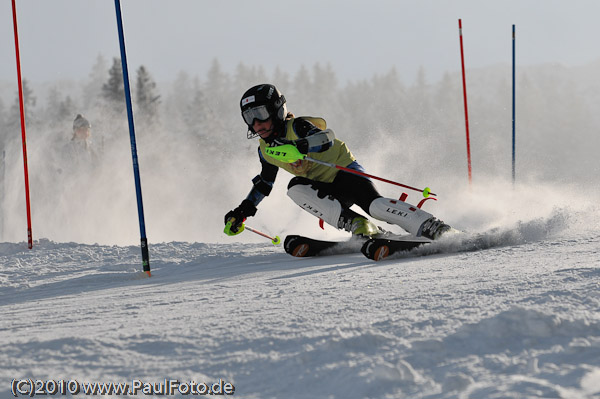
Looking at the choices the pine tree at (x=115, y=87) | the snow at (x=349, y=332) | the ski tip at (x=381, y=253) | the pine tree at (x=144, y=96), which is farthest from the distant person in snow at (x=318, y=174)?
the pine tree at (x=144, y=96)

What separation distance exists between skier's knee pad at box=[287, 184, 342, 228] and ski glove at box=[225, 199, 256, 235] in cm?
39

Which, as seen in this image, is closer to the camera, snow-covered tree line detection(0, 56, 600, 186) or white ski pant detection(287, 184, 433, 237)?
white ski pant detection(287, 184, 433, 237)

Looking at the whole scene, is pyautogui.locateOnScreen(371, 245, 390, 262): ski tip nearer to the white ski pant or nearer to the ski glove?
the white ski pant

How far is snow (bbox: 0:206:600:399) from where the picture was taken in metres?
1.37

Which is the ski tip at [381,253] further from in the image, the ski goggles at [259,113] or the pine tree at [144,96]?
the pine tree at [144,96]

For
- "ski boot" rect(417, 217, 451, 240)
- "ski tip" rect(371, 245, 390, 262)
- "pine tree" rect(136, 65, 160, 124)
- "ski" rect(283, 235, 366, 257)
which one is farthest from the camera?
"pine tree" rect(136, 65, 160, 124)

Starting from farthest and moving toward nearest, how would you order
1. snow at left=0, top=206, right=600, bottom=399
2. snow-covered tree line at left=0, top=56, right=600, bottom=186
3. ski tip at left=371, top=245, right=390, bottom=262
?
snow-covered tree line at left=0, top=56, right=600, bottom=186 → ski tip at left=371, top=245, right=390, bottom=262 → snow at left=0, top=206, right=600, bottom=399

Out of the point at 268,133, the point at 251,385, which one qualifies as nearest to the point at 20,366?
the point at 251,385

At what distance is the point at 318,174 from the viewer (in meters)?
4.56

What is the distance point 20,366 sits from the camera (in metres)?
1.51

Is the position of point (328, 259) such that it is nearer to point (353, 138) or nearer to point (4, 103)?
point (353, 138)

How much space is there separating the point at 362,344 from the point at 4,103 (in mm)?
67004

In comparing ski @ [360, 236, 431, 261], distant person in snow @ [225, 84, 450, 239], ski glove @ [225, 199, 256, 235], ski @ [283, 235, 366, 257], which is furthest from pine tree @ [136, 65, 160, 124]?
ski @ [360, 236, 431, 261]

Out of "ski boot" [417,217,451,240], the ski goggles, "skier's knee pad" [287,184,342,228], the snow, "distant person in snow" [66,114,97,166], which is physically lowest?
the snow
